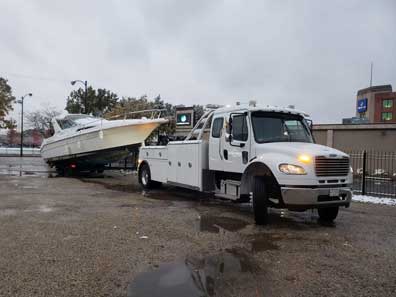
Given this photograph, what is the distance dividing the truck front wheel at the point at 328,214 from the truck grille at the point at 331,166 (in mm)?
1035

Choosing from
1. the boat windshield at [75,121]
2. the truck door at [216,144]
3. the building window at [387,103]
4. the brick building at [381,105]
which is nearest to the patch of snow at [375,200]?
the truck door at [216,144]

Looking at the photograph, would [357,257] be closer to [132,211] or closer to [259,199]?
[259,199]

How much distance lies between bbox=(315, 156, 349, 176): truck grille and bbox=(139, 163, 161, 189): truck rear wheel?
745cm

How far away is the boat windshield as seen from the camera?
1939 cm

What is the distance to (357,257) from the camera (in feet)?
18.9

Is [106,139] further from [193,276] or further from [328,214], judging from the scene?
[193,276]

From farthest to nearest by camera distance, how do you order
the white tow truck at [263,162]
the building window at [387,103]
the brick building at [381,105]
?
the building window at [387,103] < the brick building at [381,105] < the white tow truck at [263,162]

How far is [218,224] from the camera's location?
7961 millimetres

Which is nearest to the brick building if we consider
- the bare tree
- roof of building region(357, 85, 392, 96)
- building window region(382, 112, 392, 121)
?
building window region(382, 112, 392, 121)

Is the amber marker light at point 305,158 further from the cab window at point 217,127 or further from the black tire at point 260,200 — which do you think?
the cab window at point 217,127

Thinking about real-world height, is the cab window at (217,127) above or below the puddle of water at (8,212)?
above

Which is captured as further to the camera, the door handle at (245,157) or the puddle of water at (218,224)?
the door handle at (245,157)

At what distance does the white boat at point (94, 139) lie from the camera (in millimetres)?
16938

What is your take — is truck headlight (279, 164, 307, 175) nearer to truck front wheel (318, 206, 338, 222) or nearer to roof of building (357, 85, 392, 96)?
truck front wheel (318, 206, 338, 222)
